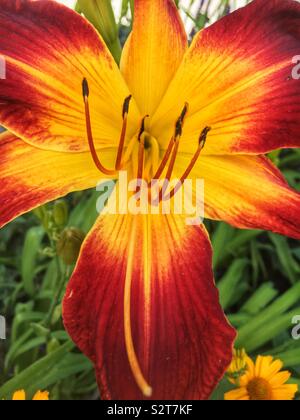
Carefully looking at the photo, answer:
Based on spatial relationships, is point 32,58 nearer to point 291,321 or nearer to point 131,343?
point 131,343

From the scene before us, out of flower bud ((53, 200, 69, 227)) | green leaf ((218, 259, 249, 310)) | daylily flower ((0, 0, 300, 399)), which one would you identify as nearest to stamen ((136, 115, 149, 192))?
daylily flower ((0, 0, 300, 399))

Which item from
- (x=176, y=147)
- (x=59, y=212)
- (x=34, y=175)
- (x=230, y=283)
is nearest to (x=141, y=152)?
(x=176, y=147)

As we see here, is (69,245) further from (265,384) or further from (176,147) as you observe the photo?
(265,384)

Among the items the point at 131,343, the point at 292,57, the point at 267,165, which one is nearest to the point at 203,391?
the point at 131,343

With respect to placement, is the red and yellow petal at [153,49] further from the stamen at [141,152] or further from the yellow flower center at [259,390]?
the yellow flower center at [259,390]

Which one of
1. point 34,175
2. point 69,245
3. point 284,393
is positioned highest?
point 34,175
